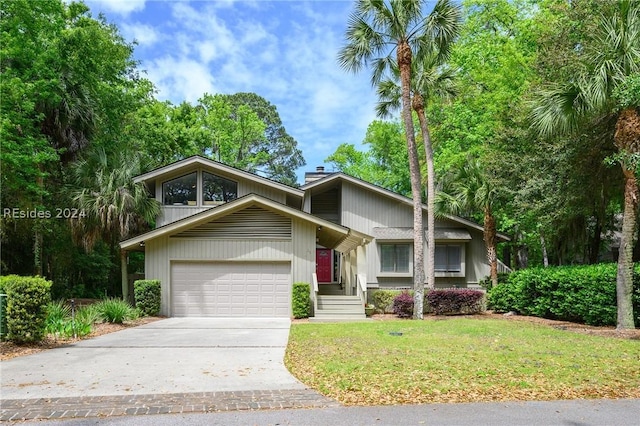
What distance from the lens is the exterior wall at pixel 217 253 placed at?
15.6 metres

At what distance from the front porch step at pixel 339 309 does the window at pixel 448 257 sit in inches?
207

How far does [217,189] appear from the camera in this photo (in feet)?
58.9

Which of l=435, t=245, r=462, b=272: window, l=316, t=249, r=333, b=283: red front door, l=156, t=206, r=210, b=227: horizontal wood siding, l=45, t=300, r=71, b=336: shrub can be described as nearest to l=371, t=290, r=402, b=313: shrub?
l=435, t=245, r=462, b=272: window

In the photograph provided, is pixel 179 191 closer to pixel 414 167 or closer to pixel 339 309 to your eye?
pixel 339 309

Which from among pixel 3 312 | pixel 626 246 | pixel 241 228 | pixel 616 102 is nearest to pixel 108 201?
pixel 241 228

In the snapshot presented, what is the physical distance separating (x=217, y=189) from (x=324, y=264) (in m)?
7.52

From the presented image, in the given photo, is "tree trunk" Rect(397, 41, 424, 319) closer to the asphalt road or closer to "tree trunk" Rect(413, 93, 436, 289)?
"tree trunk" Rect(413, 93, 436, 289)

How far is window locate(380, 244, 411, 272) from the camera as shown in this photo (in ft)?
62.8

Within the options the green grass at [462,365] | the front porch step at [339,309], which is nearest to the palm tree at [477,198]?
the front porch step at [339,309]

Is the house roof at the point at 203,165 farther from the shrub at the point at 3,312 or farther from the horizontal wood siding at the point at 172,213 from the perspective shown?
the shrub at the point at 3,312

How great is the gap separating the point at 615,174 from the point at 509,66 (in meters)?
10.5

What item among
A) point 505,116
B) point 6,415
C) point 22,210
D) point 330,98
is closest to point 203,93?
point 330,98

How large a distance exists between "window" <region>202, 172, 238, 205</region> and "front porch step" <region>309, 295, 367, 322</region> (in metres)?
5.75

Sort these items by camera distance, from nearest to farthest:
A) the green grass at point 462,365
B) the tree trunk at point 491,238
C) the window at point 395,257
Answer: the green grass at point 462,365 → the tree trunk at point 491,238 → the window at point 395,257
